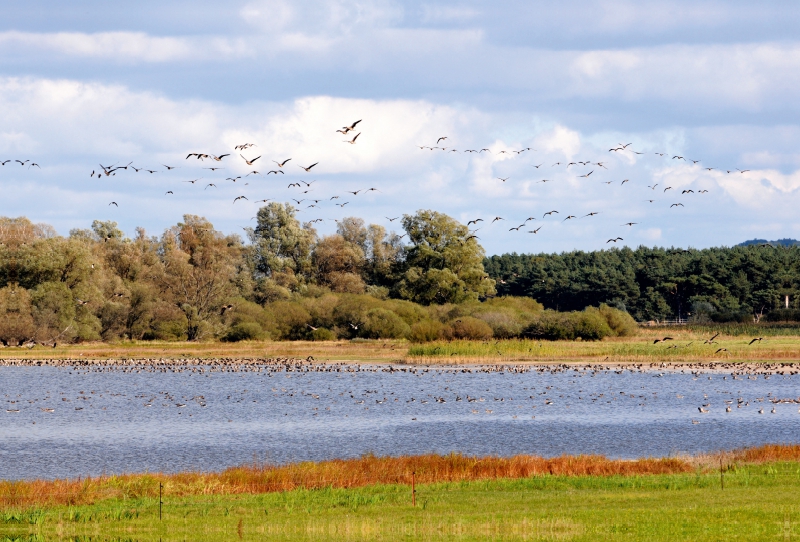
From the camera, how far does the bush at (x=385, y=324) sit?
321 ft

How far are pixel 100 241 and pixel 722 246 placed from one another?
382 feet

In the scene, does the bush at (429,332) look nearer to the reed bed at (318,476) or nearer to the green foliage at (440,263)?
the green foliage at (440,263)

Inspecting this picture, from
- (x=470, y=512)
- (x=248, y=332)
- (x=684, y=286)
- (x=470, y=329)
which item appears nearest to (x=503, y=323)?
(x=470, y=329)

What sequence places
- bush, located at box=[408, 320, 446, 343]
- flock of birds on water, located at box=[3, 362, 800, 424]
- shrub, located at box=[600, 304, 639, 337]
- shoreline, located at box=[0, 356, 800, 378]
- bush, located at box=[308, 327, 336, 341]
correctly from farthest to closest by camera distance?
bush, located at box=[308, 327, 336, 341] < shrub, located at box=[600, 304, 639, 337] < bush, located at box=[408, 320, 446, 343] < shoreline, located at box=[0, 356, 800, 378] < flock of birds on water, located at box=[3, 362, 800, 424]

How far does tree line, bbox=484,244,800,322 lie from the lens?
424ft

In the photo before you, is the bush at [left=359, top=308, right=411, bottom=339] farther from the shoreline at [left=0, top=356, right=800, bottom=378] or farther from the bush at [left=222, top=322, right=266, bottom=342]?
the shoreline at [left=0, top=356, right=800, bottom=378]

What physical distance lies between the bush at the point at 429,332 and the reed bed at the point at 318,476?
203ft

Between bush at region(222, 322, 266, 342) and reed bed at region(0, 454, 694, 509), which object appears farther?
bush at region(222, 322, 266, 342)

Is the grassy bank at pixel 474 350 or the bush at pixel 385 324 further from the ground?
the bush at pixel 385 324

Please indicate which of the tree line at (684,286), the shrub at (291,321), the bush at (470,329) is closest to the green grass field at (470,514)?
the bush at (470,329)

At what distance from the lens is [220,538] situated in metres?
17.7

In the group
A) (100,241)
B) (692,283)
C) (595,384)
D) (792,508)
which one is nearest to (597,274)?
(692,283)

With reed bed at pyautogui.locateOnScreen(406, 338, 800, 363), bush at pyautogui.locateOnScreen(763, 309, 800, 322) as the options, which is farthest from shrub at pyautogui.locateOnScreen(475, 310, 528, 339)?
bush at pyautogui.locateOnScreen(763, 309, 800, 322)

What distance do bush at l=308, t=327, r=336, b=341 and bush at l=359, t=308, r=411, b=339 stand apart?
4.27 m
